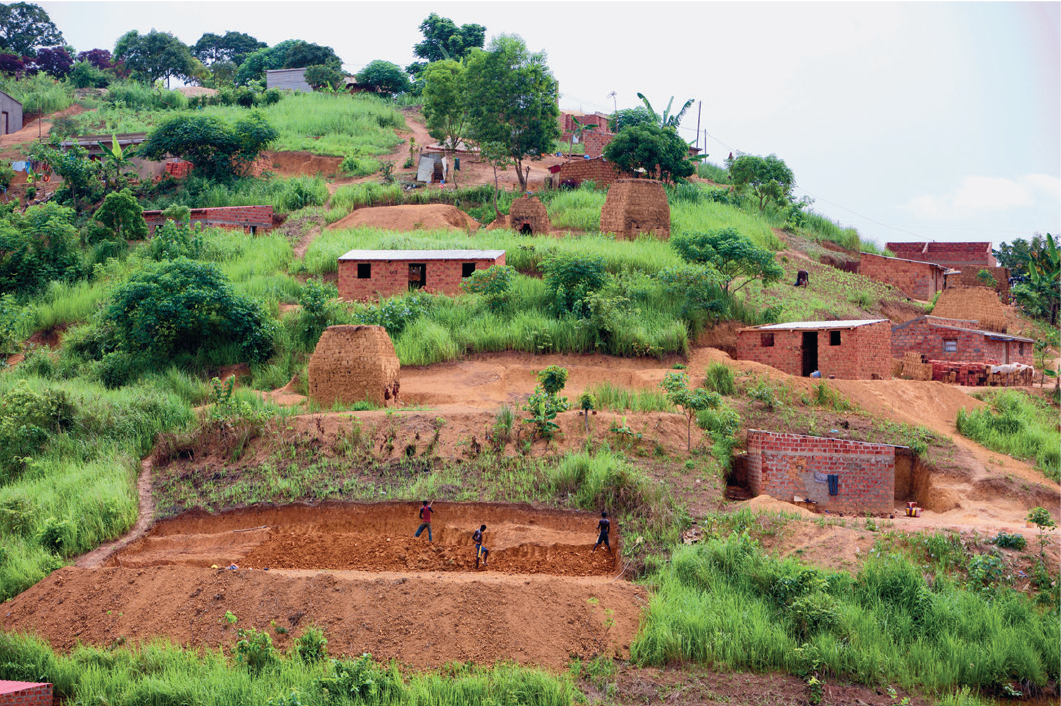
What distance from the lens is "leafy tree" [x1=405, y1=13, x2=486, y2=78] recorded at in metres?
48.1

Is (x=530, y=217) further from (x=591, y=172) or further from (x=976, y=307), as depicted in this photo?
(x=976, y=307)

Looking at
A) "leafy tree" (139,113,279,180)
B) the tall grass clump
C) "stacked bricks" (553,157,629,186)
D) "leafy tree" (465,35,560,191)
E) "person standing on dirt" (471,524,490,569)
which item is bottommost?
the tall grass clump

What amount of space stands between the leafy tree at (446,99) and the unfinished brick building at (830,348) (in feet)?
→ 58.9

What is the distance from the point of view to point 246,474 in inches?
595

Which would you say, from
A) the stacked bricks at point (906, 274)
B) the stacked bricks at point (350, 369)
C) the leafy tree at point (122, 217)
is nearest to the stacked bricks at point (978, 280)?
the stacked bricks at point (906, 274)

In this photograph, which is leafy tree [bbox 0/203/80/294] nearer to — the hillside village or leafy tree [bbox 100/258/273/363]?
the hillside village

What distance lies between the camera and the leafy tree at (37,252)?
25.2 m

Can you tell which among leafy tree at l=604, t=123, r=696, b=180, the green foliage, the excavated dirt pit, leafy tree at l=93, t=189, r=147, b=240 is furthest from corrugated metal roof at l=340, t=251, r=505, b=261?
leafy tree at l=604, t=123, r=696, b=180

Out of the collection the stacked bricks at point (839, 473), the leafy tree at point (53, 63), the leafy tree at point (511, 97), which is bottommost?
the stacked bricks at point (839, 473)

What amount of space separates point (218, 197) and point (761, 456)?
73.1 ft

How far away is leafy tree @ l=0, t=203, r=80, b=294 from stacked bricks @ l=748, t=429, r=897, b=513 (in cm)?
2004

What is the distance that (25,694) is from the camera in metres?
10.7

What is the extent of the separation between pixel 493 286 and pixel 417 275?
2635 millimetres

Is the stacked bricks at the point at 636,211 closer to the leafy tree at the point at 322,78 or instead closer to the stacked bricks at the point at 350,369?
the stacked bricks at the point at 350,369
